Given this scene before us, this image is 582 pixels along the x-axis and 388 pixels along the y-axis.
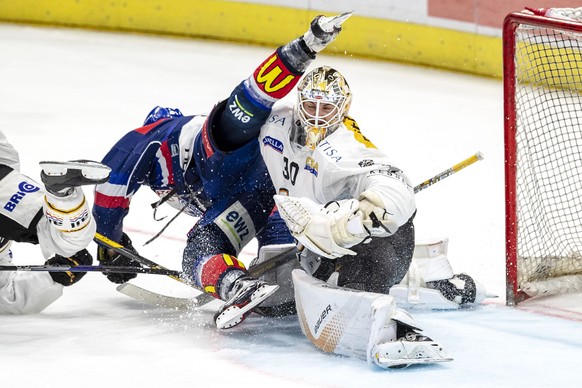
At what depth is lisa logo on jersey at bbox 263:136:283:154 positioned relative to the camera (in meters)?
3.96

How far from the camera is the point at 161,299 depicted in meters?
4.31

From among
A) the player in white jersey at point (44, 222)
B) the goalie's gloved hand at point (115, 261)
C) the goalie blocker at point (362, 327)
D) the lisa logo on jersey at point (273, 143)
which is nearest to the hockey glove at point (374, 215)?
the goalie blocker at point (362, 327)

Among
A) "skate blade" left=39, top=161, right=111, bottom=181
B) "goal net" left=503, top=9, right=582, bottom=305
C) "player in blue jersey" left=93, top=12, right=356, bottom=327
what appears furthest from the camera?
"goal net" left=503, top=9, right=582, bottom=305

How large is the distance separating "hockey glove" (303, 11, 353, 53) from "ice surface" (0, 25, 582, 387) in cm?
92

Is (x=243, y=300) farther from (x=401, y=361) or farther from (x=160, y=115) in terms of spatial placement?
(x=160, y=115)

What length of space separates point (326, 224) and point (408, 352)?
1.38 ft

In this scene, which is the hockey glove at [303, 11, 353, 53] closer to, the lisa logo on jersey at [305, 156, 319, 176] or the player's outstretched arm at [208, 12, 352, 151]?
the player's outstretched arm at [208, 12, 352, 151]

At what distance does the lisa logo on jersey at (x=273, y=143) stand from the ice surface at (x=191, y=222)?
57 centimetres

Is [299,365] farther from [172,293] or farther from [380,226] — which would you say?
[172,293]

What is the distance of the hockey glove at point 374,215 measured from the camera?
344 cm

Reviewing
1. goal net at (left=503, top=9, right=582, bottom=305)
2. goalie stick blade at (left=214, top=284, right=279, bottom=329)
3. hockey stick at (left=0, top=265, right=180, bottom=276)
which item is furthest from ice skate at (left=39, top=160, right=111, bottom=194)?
goal net at (left=503, top=9, right=582, bottom=305)

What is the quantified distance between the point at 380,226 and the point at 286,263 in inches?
25.6

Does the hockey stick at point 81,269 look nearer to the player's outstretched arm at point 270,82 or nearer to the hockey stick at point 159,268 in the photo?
the hockey stick at point 159,268

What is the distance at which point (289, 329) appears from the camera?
13.0 ft
